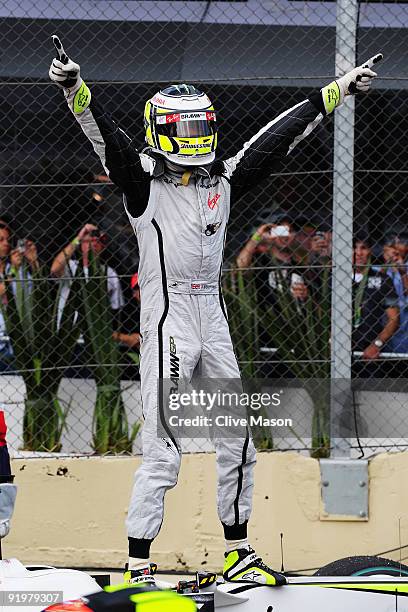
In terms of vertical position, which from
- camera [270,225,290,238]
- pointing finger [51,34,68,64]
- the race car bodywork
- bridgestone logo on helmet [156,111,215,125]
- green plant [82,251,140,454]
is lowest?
the race car bodywork

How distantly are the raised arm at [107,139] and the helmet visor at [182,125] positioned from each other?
145 mm

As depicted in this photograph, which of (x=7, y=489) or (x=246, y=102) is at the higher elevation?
(x=246, y=102)

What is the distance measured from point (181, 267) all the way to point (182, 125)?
0.57 metres

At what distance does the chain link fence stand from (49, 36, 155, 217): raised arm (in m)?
1.36

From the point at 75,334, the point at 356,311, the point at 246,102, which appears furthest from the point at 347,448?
the point at 246,102

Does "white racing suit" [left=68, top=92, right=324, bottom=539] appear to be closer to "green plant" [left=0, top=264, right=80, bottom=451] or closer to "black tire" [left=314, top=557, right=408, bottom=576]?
"black tire" [left=314, top=557, right=408, bottom=576]

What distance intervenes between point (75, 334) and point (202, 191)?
179 cm

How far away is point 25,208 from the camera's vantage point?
634 cm

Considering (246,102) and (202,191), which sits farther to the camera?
(246,102)

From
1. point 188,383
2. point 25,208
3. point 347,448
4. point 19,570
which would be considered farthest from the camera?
point 25,208

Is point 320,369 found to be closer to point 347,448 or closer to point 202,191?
point 347,448

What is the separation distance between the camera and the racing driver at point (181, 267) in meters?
4.47

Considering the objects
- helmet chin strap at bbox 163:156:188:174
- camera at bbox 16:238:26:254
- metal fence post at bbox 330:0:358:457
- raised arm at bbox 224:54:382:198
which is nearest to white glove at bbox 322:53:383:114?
raised arm at bbox 224:54:382:198

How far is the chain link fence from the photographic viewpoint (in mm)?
6047
